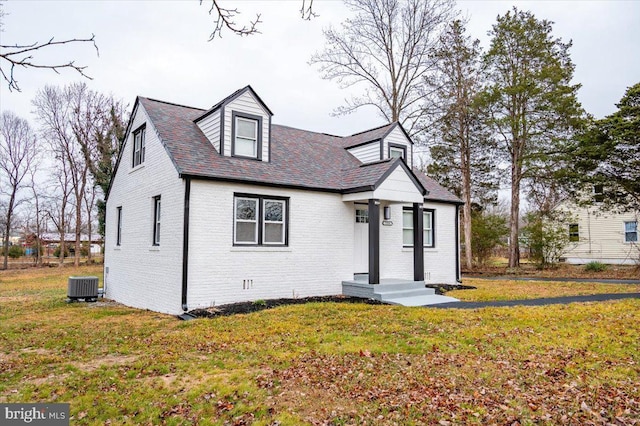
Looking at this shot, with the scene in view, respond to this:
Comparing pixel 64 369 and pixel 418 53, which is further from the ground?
pixel 418 53

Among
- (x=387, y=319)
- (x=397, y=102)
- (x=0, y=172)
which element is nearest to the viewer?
(x=387, y=319)

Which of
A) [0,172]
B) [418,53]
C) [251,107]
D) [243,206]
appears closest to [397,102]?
[418,53]

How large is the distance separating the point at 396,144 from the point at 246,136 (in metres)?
6.61

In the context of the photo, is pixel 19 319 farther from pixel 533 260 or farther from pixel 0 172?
pixel 0 172

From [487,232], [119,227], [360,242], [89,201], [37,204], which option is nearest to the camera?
[360,242]

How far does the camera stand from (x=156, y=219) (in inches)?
498

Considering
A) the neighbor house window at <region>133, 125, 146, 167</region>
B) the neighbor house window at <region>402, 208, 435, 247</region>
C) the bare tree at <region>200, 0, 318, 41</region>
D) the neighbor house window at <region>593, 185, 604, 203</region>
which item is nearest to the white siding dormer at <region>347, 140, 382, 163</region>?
the neighbor house window at <region>402, 208, 435, 247</region>

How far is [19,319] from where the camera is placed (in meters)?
10.5

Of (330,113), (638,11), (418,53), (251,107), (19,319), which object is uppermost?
(418,53)

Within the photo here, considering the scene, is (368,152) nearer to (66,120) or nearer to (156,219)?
(156,219)

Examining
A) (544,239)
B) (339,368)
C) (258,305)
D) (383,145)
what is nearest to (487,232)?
(544,239)

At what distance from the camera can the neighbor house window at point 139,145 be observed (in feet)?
45.4

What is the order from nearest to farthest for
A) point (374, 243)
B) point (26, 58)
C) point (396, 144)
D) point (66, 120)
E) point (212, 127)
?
point (26, 58)
point (374, 243)
point (212, 127)
point (396, 144)
point (66, 120)

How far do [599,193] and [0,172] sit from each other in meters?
43.6
